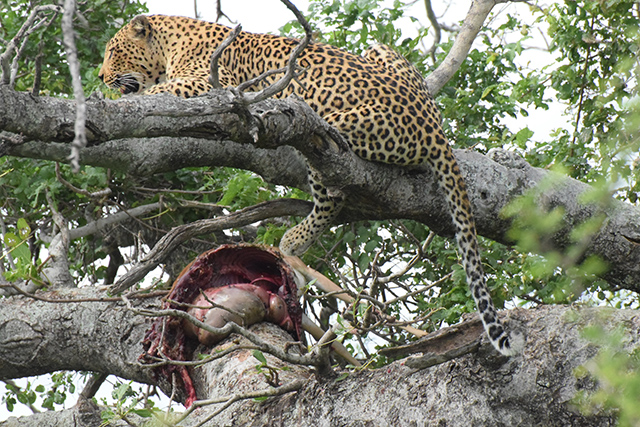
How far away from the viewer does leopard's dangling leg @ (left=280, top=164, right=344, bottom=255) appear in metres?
4.15

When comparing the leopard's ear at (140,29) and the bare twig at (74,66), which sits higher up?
the bare twig at (74,66)

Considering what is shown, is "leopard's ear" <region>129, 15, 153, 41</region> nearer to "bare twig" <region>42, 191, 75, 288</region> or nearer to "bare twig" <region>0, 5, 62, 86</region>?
"bare twig" <region>42, 191, 75, 288</region>

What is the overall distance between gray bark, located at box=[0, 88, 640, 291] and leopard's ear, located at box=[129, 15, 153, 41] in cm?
201

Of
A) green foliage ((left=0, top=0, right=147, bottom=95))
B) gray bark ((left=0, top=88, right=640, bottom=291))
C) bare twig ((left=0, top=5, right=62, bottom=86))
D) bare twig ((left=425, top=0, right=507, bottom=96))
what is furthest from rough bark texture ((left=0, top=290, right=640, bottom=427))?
green foliage ((left=0, top=0, right=147, bottom=95))

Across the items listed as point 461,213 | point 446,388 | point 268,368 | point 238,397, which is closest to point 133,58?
point 461,213

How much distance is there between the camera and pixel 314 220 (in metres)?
4.30

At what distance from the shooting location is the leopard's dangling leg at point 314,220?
4148mm

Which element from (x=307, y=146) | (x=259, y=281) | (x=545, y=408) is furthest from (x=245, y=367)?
(x=545, y=408)

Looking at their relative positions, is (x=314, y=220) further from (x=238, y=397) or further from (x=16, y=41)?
(x=16, y=41)

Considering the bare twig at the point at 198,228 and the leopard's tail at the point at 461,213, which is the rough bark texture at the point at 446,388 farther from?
the leopard's tail at the point at 461,213

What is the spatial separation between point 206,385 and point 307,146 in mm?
1220

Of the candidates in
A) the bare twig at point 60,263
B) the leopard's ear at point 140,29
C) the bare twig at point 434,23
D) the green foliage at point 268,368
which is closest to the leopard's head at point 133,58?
the leopard's ear at point 140,29

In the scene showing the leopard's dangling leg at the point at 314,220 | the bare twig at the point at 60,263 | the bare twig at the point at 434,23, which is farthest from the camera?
the bare twig at the point at 434,23

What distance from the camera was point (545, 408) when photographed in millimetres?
2553
